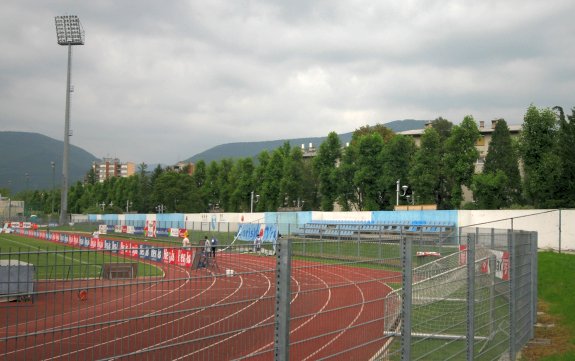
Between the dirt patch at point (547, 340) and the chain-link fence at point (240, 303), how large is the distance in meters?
4.01

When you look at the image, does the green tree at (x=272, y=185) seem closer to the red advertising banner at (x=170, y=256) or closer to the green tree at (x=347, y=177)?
the green tree at (x=347, y=177)

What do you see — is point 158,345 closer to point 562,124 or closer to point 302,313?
point 302,313

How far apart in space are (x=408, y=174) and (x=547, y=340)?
49.4 metres

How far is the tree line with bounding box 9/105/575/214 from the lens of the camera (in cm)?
4694

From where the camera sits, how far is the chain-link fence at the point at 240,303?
13.5 feet

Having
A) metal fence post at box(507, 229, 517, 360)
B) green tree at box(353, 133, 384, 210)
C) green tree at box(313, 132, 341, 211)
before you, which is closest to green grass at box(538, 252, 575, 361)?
metal fence post at box(507, 229, 517, 360)

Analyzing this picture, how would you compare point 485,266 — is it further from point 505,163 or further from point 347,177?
point 505,163

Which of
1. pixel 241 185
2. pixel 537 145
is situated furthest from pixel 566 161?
pixel 241 185

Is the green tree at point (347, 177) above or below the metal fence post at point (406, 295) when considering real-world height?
above

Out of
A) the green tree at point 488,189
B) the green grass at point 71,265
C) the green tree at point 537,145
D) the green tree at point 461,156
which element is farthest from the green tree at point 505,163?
the green grass at point 71,265

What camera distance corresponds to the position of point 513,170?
2699 inches

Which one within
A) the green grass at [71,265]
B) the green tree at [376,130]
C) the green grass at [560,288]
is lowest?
the green grass at [560,288]

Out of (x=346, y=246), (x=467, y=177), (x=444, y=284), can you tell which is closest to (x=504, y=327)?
(x=444, y=284)

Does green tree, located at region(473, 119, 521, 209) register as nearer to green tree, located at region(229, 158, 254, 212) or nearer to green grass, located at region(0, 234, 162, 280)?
green tree, located at region(229, 158, 254, 212)
